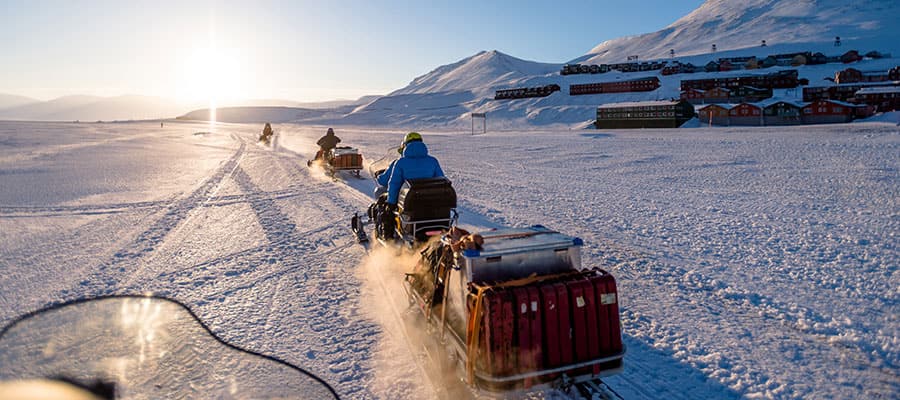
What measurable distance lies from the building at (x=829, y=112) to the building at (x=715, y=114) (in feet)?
23.2

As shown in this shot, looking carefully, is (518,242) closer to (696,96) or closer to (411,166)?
(411,166)

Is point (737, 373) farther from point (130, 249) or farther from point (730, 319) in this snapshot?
point (130, 249)

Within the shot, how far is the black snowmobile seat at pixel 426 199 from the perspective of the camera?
707 cm

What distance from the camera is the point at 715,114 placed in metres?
52.8

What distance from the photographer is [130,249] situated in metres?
8.72

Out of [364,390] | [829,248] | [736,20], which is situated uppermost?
[736,20]

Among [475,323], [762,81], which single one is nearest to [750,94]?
[762,81]

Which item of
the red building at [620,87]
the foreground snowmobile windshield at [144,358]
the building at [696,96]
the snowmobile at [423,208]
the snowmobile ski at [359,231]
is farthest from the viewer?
the red building at [620,87]

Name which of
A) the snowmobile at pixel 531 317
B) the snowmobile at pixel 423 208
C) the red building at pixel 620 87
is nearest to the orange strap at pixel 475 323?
the snowmobile at pixel 531 317

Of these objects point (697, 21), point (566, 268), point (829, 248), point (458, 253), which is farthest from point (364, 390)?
point (697, 21)

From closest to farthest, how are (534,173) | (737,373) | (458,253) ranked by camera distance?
(458,253), (737,373), (534,173)

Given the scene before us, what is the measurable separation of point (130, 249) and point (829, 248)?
1109cm

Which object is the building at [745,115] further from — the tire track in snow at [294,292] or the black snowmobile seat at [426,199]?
the black snowmobile seat at [426,199]

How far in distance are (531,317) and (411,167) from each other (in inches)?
168
